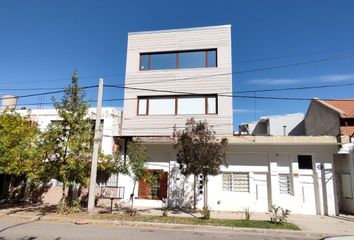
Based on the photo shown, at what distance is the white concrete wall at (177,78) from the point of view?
1959cm

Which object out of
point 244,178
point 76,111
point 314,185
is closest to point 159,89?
point 76,111

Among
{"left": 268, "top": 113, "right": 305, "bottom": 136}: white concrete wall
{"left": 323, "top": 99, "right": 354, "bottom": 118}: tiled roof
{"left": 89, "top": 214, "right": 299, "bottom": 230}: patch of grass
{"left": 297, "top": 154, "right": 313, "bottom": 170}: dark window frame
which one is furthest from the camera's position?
{"left": 268, "top": 113, "right": 305, "bottom": 136}: white concrete wall

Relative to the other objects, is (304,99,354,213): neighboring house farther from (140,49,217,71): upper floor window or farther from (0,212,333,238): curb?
(140,49,217,71): upper floor window

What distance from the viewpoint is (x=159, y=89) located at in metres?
20.4

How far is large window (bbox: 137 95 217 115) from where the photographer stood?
19844 millimetres

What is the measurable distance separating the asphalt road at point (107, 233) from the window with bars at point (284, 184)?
6335 millimetres

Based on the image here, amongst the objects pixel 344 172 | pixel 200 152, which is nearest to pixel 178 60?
pixel 200 152

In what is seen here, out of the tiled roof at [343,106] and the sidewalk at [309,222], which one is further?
the tiled roof at [343,106]

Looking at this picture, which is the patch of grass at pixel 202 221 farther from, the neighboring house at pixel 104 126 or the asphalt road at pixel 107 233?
the neighboring house at pixel 104 126

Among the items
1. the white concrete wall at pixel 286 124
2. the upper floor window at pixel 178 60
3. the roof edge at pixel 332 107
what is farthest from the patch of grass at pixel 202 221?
the white concrete wall at pixel 286 124

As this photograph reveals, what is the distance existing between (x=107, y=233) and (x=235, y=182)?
31.9 ft

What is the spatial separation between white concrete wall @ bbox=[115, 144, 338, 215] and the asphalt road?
6.03 m

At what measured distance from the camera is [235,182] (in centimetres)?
1825

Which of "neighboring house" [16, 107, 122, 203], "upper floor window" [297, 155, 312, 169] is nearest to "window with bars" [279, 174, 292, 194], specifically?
"upper floor window" [297, 155, 312, 169]
